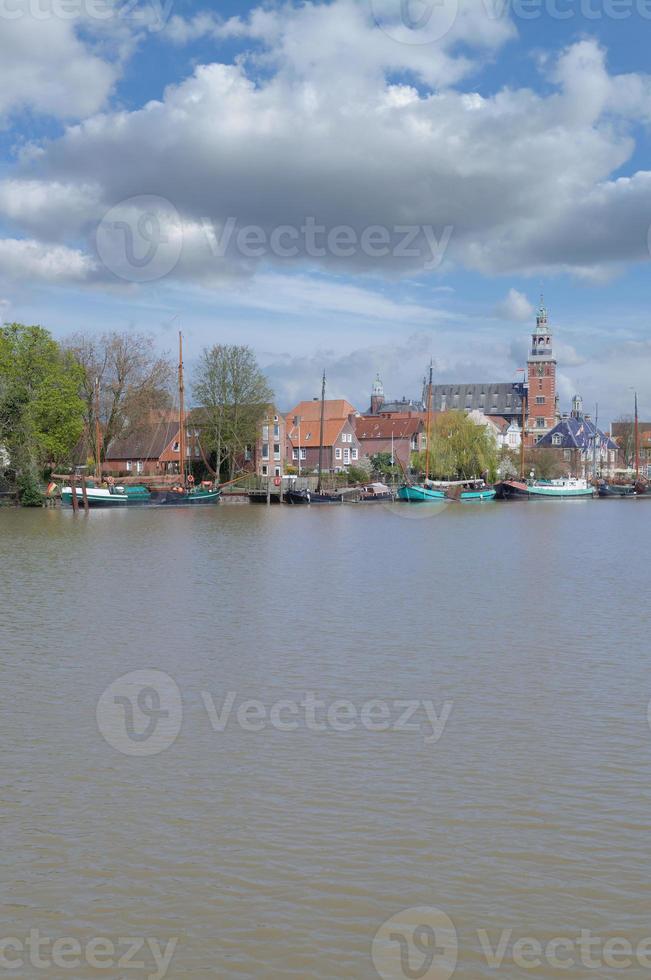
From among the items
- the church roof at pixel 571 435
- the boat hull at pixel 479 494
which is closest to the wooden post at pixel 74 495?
the boat hull at pixel 479 494

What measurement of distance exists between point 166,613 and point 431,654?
6912 mm

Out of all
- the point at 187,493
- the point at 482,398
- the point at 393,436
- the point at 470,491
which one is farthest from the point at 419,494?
the point at 482,398

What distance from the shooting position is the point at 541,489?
9912cm

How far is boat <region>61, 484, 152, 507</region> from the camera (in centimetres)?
7044

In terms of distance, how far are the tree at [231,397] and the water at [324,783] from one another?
63924mm

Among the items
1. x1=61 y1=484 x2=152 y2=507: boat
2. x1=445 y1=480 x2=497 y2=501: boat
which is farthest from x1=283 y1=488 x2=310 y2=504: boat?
x1=445 y1=480 x2=497 y2=501: boat

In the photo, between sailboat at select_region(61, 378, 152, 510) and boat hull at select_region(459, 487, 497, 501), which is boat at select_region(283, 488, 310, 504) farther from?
boat hull at select_region(459, 487, 497, 501)

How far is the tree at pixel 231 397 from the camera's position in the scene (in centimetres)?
8638

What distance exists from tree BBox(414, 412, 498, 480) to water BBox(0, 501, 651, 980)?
7560cm

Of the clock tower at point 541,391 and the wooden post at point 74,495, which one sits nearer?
the wooden post at point 74,495

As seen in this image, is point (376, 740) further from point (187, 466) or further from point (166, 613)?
point (187, 466)

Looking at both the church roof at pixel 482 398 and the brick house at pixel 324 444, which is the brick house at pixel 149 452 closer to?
the brick house at pixel 324 444

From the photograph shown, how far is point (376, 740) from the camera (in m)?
11.4

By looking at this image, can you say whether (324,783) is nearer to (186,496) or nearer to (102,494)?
(102,494)
